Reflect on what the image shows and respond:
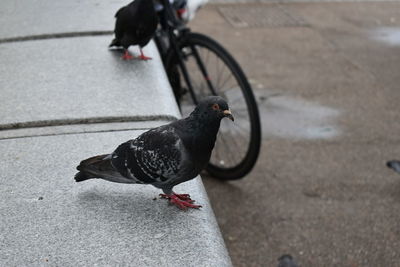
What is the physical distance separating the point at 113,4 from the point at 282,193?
2.05 m

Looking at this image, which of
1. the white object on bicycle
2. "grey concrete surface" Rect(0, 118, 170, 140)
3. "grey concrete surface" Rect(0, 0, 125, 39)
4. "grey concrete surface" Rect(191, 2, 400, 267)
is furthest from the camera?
the white object on bicycle

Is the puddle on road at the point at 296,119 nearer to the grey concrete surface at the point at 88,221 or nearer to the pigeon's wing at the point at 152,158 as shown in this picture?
the grey concrete surface at the point at 88,221

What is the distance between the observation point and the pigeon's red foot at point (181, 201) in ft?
6.94

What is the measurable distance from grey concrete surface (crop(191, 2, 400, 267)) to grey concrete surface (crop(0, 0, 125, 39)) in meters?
1.58

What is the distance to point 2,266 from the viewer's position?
5.87 ft

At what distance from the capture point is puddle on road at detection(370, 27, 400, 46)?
788 centimetres

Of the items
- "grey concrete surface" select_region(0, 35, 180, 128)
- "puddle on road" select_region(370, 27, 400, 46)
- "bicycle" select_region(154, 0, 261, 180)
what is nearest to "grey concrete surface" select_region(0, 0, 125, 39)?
"grey concrete surface" select_region(0, 35, 180, 128)

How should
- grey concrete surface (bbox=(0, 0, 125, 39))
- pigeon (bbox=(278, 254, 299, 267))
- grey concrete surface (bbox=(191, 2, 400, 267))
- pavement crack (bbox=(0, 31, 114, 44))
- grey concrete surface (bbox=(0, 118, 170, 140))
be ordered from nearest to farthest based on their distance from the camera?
grey concrete surface (bbox=(0, 118, 170, 140)) < pigeon (bbox=(278, 254, 299, 267)) < grey concrete surface (bbox=(191, 2, 400, 267)) < pavement crack (bbox=(0, 31, 114, 44)) < grey concrete surface (bbox=(0, 0, 125, 39))

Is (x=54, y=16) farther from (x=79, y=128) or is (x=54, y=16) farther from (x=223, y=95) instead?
(x=79, y=128)

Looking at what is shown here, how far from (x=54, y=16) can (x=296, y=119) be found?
2.55 meters

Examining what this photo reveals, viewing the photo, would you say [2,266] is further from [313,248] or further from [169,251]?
[313,248]

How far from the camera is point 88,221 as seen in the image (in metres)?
2.02

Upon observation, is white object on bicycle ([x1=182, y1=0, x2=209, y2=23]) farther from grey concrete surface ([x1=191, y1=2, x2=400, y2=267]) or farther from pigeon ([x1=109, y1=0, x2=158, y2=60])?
pigeon ([x1=109, y1=0, x2=158, y2=60])

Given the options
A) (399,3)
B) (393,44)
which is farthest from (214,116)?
(399,3)
